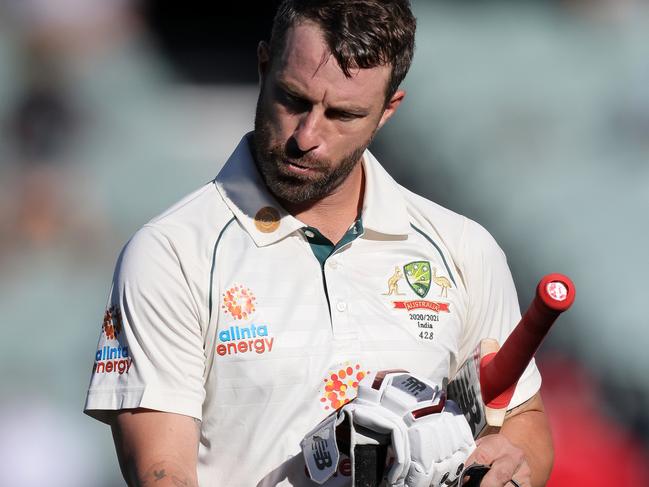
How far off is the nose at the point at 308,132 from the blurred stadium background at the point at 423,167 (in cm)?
162

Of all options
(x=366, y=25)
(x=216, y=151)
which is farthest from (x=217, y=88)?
(x=366, y=25)

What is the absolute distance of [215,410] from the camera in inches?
79.8

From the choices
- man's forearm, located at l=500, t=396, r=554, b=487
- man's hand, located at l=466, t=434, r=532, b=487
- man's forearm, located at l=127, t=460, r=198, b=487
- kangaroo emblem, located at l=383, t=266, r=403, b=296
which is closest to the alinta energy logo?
man's forearm, located at l=127, t=460, r=198, b=487

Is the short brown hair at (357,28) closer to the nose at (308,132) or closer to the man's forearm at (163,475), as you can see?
the nose at (308,132)

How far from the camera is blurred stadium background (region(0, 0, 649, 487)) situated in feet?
11.7

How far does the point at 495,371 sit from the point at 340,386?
0.86 ft

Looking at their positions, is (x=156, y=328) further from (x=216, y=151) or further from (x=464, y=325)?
(x=216, y=151)

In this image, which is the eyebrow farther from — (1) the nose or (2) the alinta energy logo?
(2) the alinta energy logo

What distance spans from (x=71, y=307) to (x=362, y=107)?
6.04ft

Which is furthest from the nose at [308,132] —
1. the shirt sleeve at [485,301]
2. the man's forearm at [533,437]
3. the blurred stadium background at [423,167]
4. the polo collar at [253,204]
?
the blurred stadium background at [423,167]

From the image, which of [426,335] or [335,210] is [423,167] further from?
[426,335]

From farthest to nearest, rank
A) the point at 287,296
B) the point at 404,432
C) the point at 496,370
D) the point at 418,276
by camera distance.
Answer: the point at 418,276 → the point at 287,296 → the point at 496,370 → the point at 404,432

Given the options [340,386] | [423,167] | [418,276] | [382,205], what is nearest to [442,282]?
[418,276]

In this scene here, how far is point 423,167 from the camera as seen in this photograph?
3668mm
